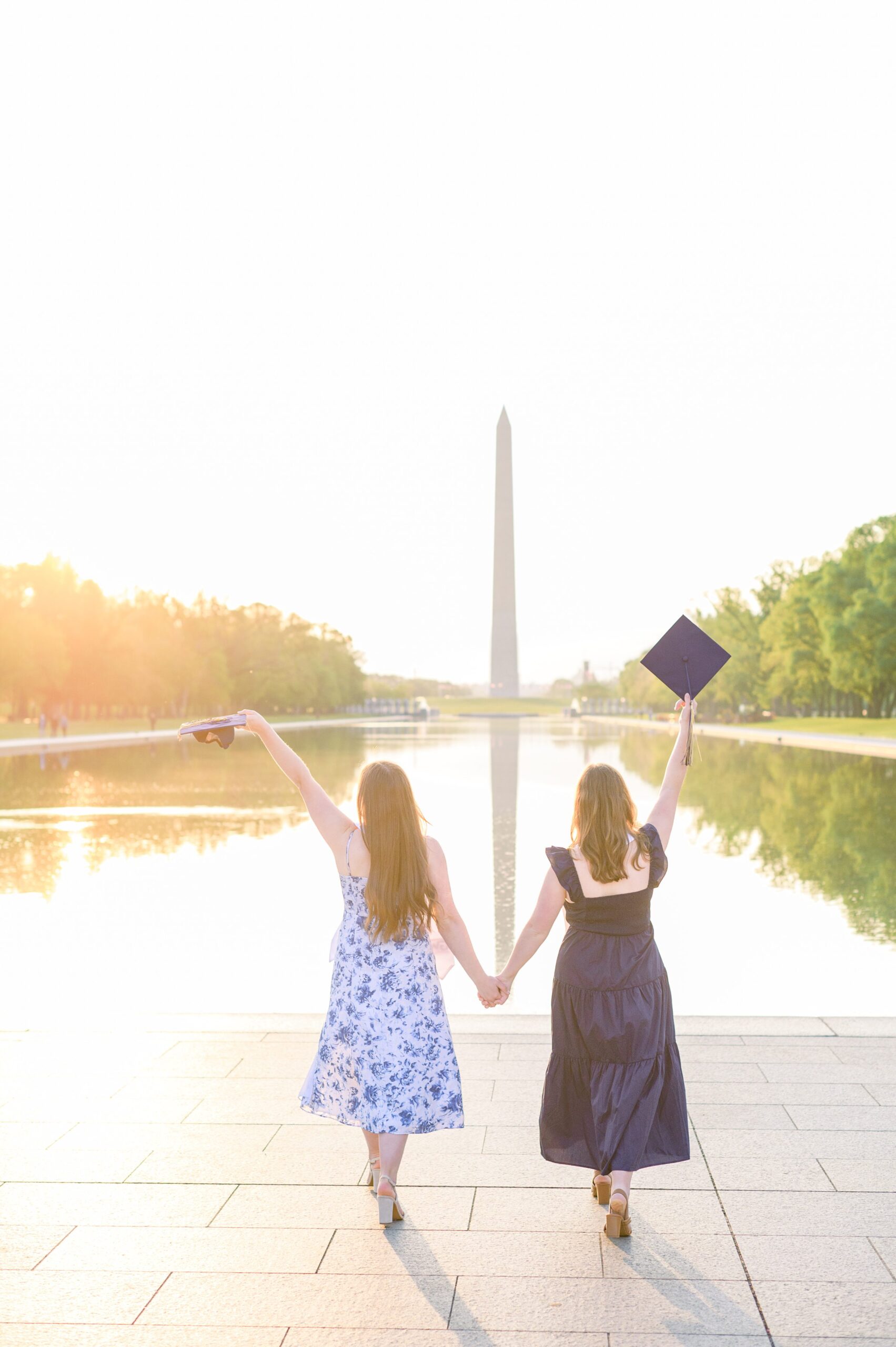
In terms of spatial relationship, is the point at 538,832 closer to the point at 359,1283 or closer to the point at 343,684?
the point at 359,1283

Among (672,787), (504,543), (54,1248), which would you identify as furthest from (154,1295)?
(504,543)

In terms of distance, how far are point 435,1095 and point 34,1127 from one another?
172 cm

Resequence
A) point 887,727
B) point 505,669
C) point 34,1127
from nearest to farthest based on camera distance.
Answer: point 34,1127 → point 887,727 → point 505,669

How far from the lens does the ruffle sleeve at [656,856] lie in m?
3.96

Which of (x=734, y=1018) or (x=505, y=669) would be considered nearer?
(x=734, y=1018)

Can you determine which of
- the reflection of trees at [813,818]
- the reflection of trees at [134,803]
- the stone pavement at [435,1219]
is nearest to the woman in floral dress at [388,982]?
the stone pavement at [435,1219]

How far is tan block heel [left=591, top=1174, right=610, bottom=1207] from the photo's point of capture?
3980 millimetres

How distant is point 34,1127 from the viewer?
4742 millimetres

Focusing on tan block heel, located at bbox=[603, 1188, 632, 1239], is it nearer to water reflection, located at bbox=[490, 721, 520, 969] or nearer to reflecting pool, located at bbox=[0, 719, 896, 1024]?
reflecting pool, located at bbox=[0, 719, 896, 1024]

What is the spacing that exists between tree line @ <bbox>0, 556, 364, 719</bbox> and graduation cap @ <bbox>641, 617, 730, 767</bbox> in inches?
1963

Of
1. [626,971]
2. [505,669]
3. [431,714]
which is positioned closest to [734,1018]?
[626,971]

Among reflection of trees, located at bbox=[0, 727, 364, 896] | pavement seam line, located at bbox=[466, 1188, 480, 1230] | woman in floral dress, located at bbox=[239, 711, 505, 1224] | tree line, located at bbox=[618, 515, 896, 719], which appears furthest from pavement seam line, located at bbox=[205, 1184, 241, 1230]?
tree line, located at bbox=[618, 515, 896, 719]

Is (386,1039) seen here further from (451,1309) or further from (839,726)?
(839,726)

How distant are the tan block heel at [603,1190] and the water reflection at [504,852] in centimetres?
379
